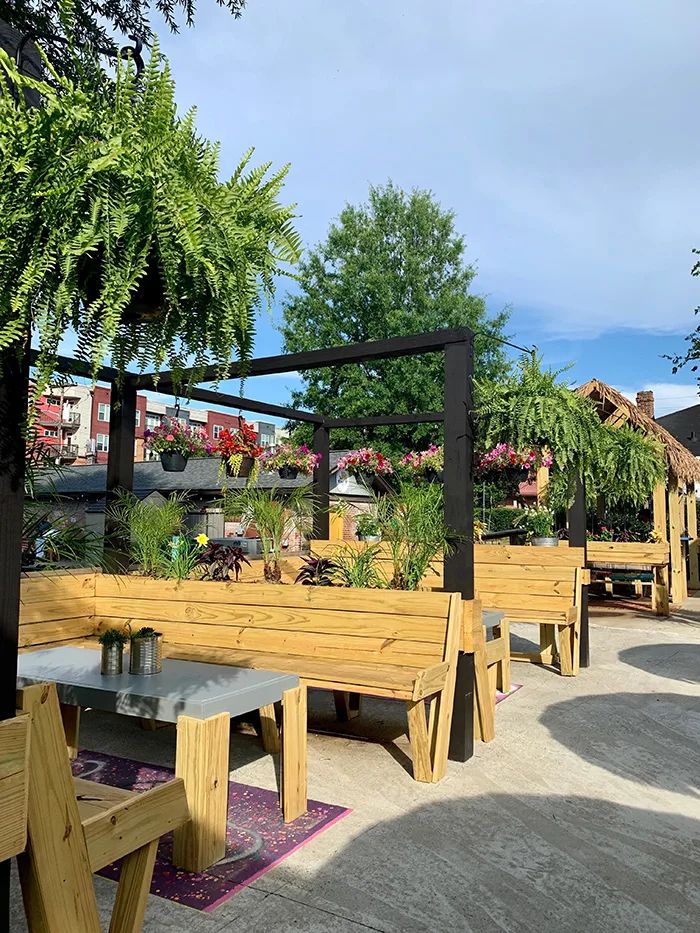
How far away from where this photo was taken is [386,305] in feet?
82.6

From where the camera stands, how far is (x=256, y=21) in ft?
20.1

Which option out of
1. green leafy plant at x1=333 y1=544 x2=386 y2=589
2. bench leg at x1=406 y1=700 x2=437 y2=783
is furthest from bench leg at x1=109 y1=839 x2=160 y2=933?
green leafy plant at x1=333 y1=544 x2=386 y2=589

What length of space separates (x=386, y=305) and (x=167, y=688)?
2345cm

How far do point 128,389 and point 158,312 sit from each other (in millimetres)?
3627

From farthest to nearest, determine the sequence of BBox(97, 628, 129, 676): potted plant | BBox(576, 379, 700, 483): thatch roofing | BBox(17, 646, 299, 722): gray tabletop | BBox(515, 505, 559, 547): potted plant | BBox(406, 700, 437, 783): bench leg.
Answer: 1. BBox(576, 379, 700, 483): thatch roofing
2. BBox(515, 505, 559, 547): potted plant
3. BBox(406, 700, 437, 783): bench leg
4. BBox(97, 628, 129, 676): potted plant
5. BBox(17, 646, 299, 722): gray tabletop

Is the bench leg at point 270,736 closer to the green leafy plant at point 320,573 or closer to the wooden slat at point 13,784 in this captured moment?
the green leafy plant at point 320,573

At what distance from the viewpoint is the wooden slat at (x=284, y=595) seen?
3645 mm

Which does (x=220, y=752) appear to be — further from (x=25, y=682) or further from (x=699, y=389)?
(x=699, y=389)

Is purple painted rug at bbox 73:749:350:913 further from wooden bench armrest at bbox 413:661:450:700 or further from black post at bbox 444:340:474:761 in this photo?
black post at bbox 444:340:474:761

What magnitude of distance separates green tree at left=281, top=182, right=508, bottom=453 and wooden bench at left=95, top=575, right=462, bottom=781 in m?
18.9

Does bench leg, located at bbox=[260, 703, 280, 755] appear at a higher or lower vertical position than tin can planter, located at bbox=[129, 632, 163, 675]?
lower

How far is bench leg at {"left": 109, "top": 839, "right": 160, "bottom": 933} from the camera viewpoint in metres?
1.88

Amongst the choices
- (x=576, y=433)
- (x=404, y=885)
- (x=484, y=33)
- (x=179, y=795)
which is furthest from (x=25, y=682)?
(x=484, y=33)

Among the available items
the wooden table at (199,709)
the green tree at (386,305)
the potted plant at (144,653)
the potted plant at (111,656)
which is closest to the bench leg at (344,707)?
the wooden table at (199,709)
